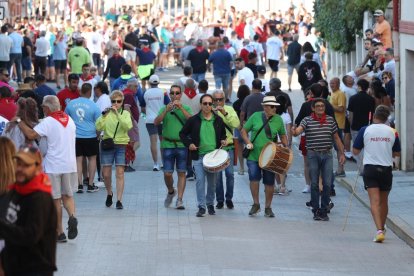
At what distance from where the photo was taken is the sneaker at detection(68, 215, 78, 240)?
1451 cm

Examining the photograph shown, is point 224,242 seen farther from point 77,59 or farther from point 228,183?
point 77,59

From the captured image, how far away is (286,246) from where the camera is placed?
49.0 ft

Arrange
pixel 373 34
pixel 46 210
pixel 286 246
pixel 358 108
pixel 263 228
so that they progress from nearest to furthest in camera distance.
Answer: pixel 46 210
pixel 286 246
pixel 263 228
pixel 358 108
pixel 373 34

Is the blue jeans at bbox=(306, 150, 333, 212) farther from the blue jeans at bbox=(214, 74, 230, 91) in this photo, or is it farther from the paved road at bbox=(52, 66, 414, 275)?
the blue jeans at bbox=(214, 74, 230, 91)

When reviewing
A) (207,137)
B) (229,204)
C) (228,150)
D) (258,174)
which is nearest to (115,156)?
(207,137)

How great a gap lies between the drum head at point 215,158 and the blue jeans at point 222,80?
17.0 metres

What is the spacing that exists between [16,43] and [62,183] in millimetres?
23756

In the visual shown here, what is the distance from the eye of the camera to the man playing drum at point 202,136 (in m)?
17.0

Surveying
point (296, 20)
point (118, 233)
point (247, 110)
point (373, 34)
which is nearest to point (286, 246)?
point (118, 233)

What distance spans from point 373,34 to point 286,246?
1320 cm

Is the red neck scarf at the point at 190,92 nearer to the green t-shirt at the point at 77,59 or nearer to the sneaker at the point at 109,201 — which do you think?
the sneaker at the point at 109,201

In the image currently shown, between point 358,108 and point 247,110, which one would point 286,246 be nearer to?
point 247,110

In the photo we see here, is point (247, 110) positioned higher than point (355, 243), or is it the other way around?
point (247, 110)

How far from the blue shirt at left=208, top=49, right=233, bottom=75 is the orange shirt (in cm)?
649
